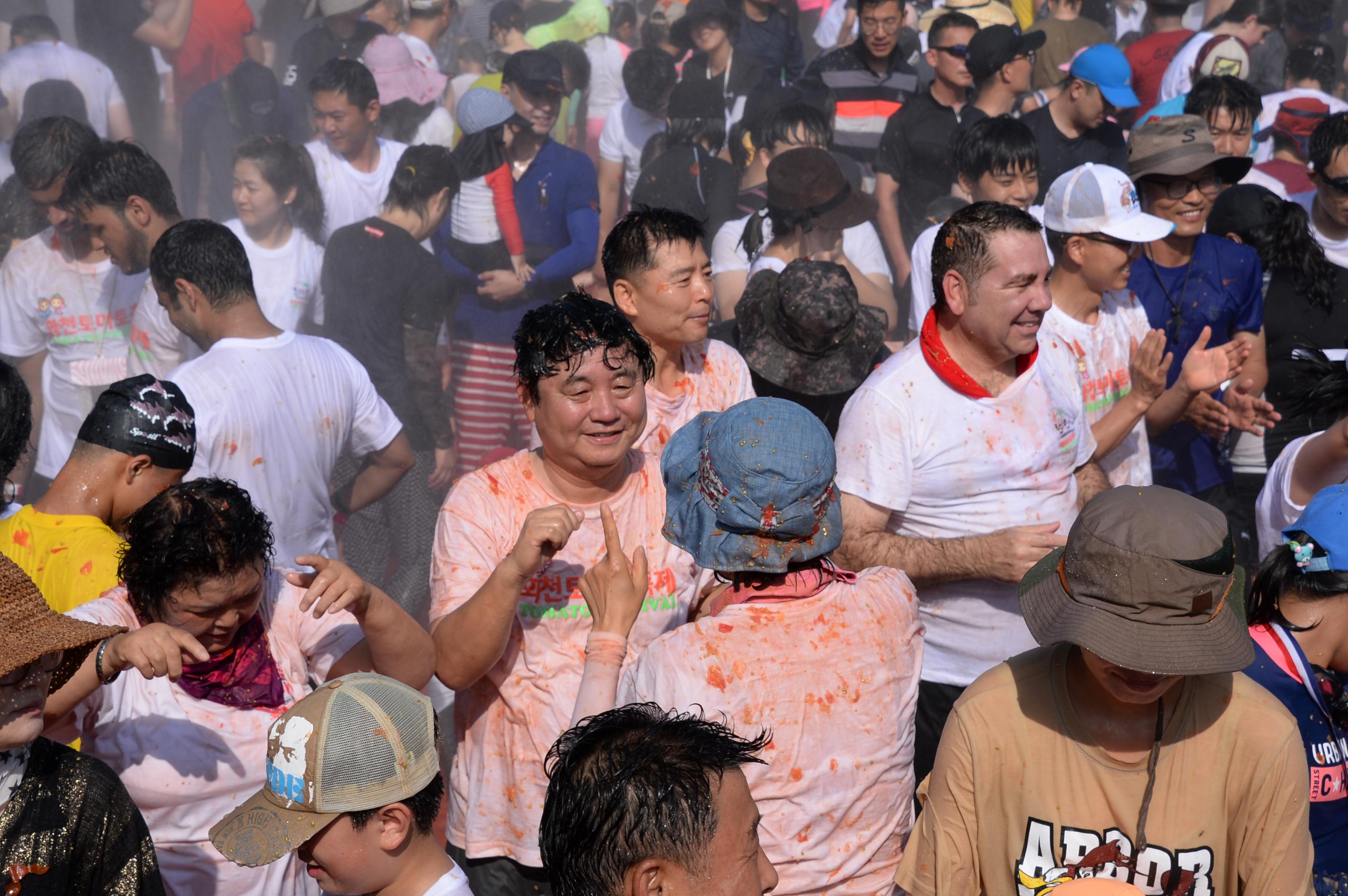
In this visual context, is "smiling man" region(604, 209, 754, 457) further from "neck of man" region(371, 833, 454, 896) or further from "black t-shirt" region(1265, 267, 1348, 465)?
"black t-shirt" region(1265, 267, 1348, 465)

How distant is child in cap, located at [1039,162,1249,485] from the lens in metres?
3.66

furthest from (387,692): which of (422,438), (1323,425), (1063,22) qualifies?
(1063,22)

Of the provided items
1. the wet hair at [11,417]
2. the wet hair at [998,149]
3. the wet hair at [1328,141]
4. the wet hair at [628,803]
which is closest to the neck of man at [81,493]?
the wet hair at [11,417]

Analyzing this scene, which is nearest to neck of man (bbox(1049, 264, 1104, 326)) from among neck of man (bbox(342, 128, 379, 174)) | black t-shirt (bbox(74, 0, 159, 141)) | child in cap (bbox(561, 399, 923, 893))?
child in cap (bbox(561, 399, 923, 893))

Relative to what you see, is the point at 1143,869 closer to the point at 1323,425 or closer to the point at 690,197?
the point at 1323,425

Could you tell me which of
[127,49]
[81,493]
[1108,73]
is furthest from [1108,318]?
[127,49]

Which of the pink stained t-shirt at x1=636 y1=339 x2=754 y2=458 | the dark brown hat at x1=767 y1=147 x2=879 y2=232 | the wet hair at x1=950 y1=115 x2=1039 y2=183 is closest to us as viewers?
the pink stained t-shirt at x1=636 y1=339 x2=754 y2=458

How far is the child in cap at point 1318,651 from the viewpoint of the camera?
213cm

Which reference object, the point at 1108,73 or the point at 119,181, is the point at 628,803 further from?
the point at 1108,73

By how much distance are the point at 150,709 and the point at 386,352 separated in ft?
11.8

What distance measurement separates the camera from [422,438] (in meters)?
5.73

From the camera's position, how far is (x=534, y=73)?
6.03 meters

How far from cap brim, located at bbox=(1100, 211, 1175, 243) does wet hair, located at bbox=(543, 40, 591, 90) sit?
4331 millimetres

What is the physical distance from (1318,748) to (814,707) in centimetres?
102
